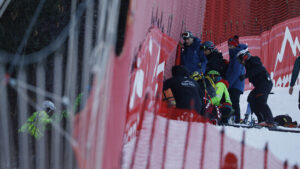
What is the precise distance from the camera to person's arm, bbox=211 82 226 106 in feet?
16.5

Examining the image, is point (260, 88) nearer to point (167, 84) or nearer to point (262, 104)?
point (262, 104)

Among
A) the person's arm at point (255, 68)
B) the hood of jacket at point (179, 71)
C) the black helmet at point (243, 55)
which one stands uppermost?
the black helmet at point (243, 55)

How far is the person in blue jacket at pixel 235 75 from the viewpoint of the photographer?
5.49 metres

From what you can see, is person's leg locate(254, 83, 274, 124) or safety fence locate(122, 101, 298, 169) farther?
person's leg locate(254, 83, 274, 124)

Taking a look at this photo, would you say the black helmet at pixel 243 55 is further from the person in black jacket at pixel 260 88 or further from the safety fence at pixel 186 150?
the safety fence at pixel 186 150

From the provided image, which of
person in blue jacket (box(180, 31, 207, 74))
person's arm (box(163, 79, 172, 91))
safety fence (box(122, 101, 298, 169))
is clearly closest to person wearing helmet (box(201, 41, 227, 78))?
person in blue jacket (box(180, 31, 207, 74))

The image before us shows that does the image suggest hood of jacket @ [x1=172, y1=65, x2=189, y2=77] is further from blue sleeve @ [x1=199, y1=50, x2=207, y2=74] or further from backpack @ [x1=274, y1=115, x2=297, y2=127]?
backpack @ [x1=274, y1=115, x2=297, y2=127]

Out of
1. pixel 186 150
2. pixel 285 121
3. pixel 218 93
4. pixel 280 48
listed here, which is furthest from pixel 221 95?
pixel 280 48

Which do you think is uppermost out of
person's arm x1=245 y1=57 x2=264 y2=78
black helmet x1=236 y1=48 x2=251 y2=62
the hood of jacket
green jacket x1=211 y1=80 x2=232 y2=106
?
black helmet x1=236 y1=48 x2=251 y2=62

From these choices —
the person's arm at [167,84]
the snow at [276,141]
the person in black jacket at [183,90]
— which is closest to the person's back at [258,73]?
the snow at [276,141]

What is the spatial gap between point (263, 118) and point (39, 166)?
3.21 metres

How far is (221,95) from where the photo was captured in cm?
507

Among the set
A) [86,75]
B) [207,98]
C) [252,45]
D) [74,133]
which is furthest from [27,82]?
[252,45]

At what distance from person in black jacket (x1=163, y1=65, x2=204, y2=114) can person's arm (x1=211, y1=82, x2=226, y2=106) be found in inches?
32.2
